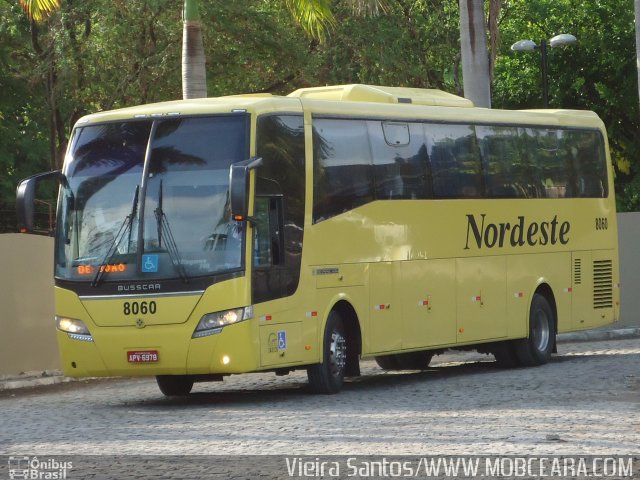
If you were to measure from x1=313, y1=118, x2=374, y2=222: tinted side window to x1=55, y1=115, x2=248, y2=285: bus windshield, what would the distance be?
1459mm

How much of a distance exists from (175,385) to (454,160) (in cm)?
502

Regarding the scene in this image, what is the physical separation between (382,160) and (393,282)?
1.55m

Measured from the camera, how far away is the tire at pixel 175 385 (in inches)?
721

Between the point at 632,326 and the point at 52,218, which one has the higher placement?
the point at 52,218

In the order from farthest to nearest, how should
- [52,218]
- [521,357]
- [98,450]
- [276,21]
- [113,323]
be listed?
[276,21] < [52,218] < [521,357] < [113,323] < [98,450]

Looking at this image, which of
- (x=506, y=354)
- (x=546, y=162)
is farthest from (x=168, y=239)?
(x=546, y=162)

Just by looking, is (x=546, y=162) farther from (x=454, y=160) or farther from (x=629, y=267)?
(x=629, y=267)

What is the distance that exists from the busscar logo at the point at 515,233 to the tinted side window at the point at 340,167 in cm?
268

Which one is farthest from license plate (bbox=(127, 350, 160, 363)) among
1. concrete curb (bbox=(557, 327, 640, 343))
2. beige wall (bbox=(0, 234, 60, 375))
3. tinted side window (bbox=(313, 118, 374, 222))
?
concrete curb (bbox=(557, 327, 640, 343))

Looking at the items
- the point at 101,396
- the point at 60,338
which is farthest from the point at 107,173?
the point at 101,396

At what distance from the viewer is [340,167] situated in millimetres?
18016

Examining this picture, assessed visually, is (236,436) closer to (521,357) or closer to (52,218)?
(521,357)

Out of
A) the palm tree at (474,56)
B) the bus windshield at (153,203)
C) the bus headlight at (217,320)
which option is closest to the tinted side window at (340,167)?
the bus windshield at (153,203)

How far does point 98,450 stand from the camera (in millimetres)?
12078
